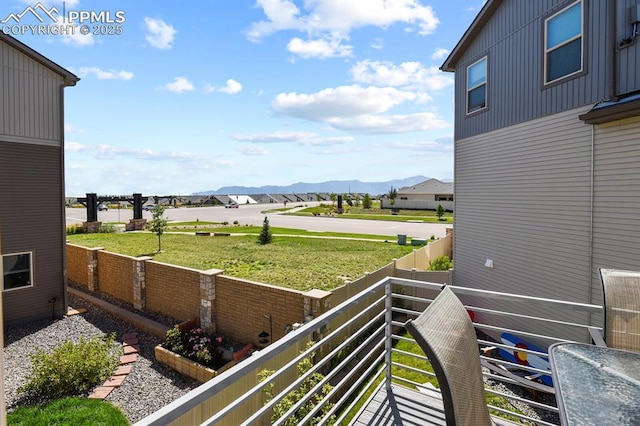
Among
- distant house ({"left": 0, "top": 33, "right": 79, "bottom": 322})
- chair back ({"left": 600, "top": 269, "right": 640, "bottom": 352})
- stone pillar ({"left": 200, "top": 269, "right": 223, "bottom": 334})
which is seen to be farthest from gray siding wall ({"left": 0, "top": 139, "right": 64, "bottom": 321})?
chair back ({"left": 600, "top": 269, "right": 640, "bottom": 352})

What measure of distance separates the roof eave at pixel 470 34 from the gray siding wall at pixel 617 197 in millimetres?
4339

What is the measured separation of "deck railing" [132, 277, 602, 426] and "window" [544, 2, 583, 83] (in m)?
4.47

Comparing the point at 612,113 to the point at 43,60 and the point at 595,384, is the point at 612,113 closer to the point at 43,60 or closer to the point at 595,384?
the point at 595,384

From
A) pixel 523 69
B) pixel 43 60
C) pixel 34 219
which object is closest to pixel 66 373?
pixel 34 219

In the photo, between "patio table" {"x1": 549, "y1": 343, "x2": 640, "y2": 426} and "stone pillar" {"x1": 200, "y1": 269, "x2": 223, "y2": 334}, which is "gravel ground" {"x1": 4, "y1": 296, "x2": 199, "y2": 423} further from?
"patio table" {"x1": 549, "y1": 343, "x2": 640, "y2": 426}

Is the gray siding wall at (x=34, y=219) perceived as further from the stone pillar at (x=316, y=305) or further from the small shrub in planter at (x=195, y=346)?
the stone pillar at (x=316, y=305)

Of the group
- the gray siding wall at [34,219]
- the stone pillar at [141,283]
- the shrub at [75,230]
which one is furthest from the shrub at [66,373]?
the shrub at [75,230]

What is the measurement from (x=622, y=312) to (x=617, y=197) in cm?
412

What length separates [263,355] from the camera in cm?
170

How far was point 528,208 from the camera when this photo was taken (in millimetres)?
7367

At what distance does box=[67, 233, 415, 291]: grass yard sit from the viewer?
10180mm

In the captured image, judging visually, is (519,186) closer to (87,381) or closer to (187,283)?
(187,283)

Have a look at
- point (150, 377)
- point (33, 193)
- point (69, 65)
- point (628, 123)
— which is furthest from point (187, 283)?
point (628, 123)

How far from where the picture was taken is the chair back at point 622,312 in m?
2.55
